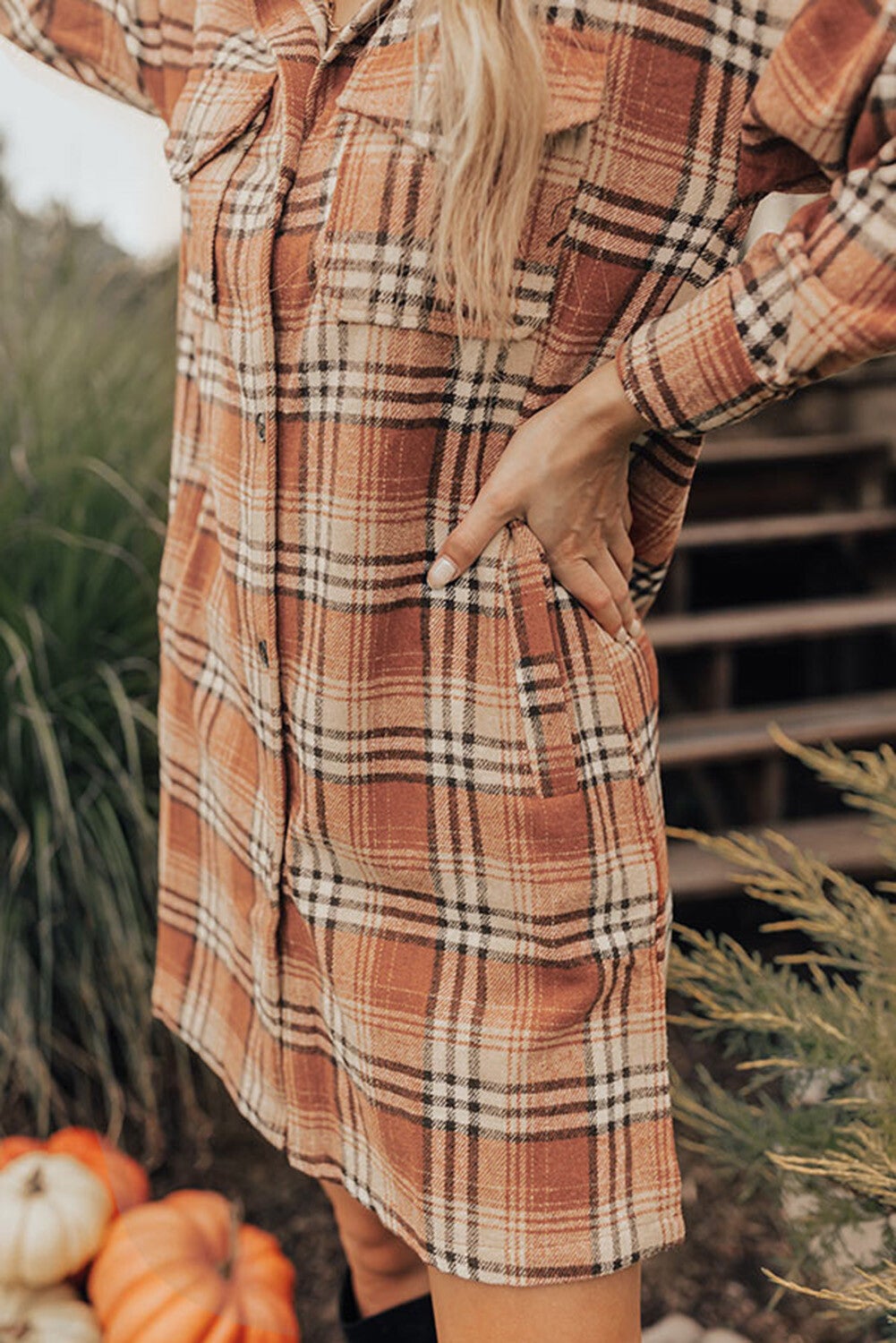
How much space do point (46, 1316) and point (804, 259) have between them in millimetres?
1347

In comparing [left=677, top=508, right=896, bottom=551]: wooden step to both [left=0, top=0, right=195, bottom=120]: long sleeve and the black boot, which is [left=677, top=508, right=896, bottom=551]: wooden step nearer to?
[left=0, top=0, right=195, bottom=120]: long sleeve

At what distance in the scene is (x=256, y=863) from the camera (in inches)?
47.3

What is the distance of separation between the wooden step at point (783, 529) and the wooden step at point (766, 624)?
0.78 ft

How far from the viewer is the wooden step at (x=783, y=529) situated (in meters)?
3.46

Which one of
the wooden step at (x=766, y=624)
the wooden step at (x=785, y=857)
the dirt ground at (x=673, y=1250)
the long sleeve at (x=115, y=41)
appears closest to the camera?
the long sleeve at (x=115, y=41)

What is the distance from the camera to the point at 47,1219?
4.86 ft

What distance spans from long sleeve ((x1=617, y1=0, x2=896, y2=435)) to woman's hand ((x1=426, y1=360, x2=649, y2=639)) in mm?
27

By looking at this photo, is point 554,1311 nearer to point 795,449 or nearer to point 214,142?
point 214,142

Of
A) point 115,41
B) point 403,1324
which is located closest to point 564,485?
point 115,41

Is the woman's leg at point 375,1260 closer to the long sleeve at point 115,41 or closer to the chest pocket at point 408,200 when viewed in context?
the chest pocket at point 408,200

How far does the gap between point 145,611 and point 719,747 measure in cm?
134

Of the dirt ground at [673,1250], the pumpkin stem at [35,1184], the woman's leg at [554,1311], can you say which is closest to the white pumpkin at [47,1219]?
the pumpkin stem at [35,1184]

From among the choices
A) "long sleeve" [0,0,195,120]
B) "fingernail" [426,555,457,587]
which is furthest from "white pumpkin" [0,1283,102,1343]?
"long sleeve" [0,0,195,120]

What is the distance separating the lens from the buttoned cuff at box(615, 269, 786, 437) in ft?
3.23
